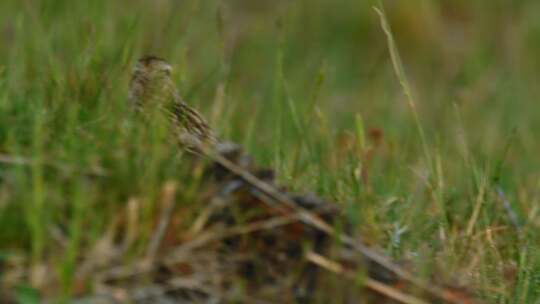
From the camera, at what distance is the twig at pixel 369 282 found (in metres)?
2.71

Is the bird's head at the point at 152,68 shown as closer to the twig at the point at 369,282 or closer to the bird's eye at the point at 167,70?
the bird's eye at the point at 167,70

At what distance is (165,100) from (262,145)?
4.00 ft

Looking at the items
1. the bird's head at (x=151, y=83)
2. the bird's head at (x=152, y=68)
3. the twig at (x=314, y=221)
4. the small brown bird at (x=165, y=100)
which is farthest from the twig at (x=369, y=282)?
the bird's head at (x=152, y=68)

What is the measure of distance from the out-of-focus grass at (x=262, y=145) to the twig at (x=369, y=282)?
0.27 ft

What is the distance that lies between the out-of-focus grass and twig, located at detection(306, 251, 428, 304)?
0.08 metres

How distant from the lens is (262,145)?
4.66 meters

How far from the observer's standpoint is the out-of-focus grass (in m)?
2.69

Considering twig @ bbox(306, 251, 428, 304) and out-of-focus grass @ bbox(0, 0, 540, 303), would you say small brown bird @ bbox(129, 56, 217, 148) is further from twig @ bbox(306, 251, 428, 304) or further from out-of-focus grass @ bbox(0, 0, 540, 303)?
twig @ bbox(306, 251, 428, 304)

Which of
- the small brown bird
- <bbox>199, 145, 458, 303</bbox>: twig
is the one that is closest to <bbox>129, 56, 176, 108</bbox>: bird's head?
the small brown bird

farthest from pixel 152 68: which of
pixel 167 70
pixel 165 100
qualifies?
pixel 165 100

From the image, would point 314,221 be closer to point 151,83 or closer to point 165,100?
point 165,100

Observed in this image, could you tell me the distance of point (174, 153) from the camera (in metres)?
2.97

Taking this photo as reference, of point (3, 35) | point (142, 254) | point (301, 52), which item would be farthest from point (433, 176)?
point (301, 52)

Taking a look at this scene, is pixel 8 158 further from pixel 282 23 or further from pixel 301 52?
pixel 301 52
